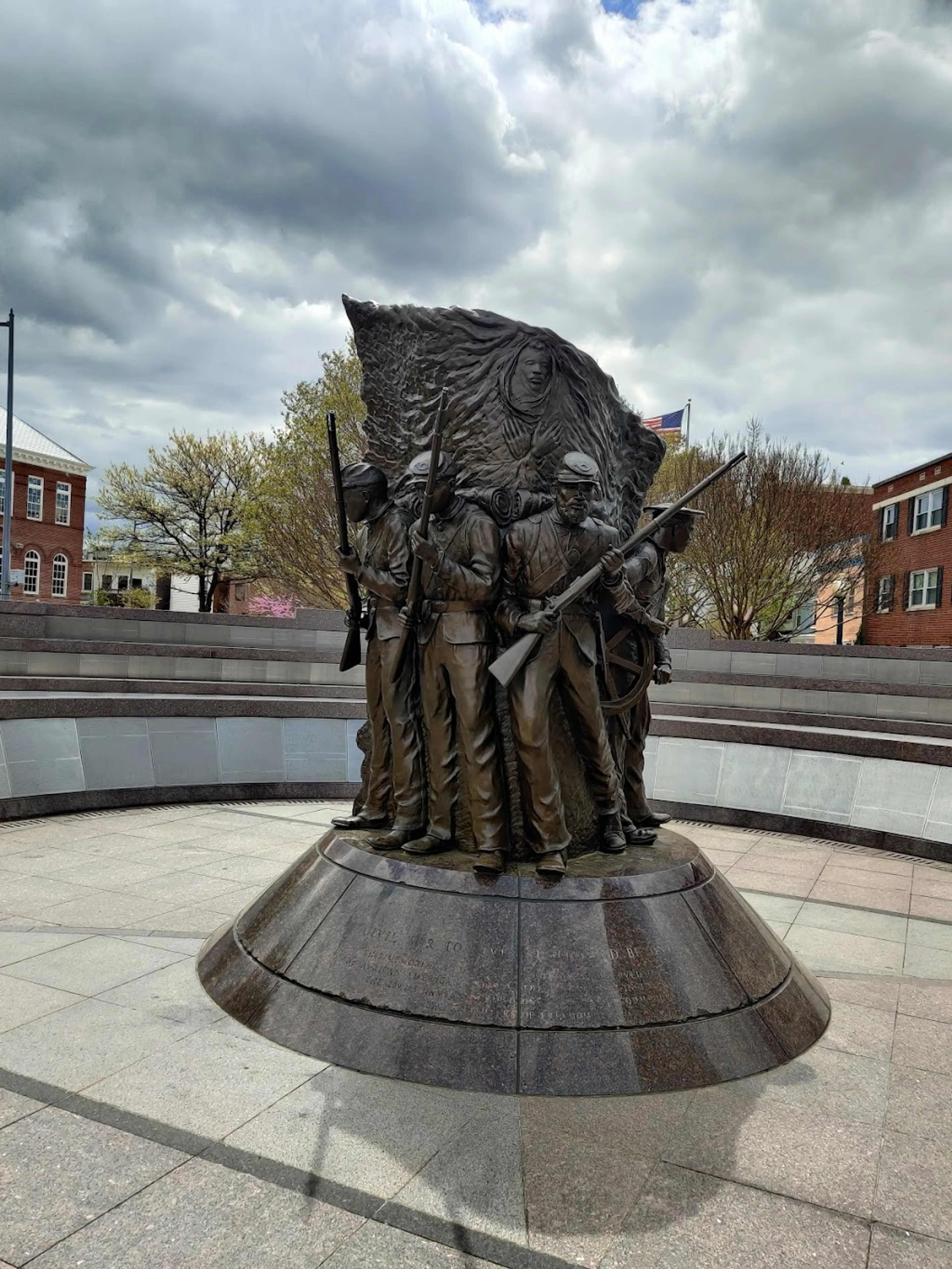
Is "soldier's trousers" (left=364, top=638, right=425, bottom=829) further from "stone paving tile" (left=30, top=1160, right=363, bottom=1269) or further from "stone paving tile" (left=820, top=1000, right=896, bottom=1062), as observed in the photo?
"stone paving tile" (left=820, top=1000, right=896, bottom=1062)

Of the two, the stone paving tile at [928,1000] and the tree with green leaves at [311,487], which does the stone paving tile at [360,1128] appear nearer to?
the stone paving tile at [928,1000]

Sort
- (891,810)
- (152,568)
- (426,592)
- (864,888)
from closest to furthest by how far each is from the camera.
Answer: (426,592)
(864,888)
(891,810)
(152,568)

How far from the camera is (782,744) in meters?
11.9

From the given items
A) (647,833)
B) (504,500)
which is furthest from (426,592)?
(647,833)

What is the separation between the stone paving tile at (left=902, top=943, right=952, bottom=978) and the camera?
598 cm

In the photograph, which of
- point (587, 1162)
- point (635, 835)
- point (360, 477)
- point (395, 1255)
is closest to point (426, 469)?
point (360, 477)

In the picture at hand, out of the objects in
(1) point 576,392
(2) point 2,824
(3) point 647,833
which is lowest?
(2) point 2,824

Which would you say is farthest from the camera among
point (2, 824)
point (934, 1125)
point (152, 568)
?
point (152, 568)

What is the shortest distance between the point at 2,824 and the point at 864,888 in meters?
8.99

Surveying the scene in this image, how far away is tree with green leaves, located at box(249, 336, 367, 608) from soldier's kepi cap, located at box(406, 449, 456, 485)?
22.4 m

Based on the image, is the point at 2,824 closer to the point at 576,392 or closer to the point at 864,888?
the point at 576,392

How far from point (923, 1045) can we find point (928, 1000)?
784 mm

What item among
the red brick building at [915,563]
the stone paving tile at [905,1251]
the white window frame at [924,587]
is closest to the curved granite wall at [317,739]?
the stone paving tile at [905,1251]

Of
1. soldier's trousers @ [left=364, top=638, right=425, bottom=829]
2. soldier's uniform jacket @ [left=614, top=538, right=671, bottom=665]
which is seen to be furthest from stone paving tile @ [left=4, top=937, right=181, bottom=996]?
soldier's uniform jacket @ [left=614, top=538, right=671, bottom=665]
